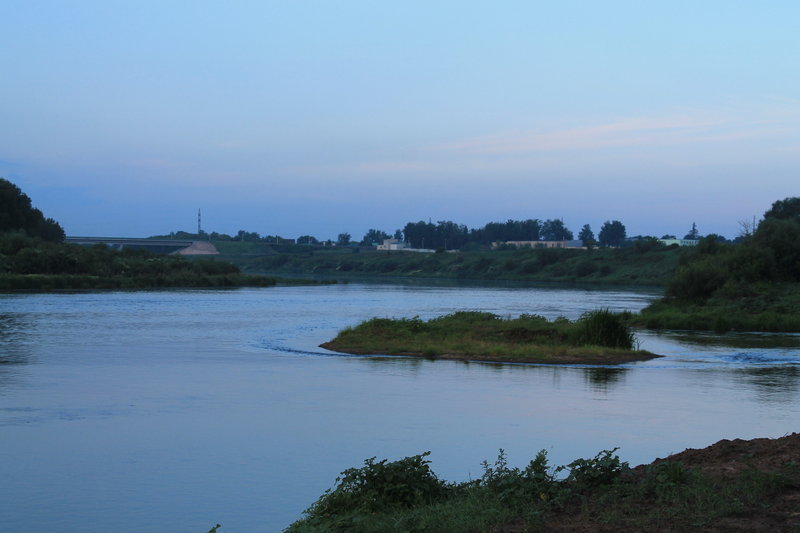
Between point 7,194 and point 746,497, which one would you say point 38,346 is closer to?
point 746,497

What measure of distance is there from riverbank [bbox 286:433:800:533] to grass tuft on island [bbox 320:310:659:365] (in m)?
19.5

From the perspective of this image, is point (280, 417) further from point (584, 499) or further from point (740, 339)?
point (740, 339)

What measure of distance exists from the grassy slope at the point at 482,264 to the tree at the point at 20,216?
57.9 m

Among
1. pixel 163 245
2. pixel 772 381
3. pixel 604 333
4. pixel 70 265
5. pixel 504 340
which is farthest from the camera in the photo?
pixel 163 245

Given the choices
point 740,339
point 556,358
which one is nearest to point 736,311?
point 740,339

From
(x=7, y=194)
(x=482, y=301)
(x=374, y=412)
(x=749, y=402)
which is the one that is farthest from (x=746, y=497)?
(x=7, y=194)

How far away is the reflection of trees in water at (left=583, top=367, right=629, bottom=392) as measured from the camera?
78.6 feet

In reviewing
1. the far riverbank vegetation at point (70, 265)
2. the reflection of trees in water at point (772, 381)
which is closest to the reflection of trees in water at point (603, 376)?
the reflection of trees in water at point (772, 381)

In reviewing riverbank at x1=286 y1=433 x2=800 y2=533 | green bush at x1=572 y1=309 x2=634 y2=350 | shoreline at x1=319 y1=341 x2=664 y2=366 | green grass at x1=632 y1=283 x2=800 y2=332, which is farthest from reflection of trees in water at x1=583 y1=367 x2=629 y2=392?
green grass at x1=632 y1=283 x2=800 y2=332

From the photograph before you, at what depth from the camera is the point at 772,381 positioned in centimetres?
2492

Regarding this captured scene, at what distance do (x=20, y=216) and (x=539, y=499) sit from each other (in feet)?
358

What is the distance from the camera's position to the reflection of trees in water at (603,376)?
24.0 metres

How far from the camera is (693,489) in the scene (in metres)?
8.80

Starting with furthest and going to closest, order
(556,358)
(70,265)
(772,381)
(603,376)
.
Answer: (70,265) < (556,358) < (603,376) < (772,381)
